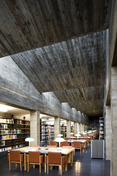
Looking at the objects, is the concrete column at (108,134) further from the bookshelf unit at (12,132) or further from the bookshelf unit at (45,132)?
the bookshelf unit at (45,132)

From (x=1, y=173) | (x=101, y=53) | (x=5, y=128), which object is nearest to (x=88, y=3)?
(x=101, y=53)

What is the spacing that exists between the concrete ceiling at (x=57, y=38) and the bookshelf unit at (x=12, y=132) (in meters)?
3.40

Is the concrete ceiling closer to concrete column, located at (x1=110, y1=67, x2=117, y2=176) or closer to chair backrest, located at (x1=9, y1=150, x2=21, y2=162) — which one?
concrete column, located at (x1=110, y1=67, x2=117, y2=176)

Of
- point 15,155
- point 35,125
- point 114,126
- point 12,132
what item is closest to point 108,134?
point 35,125

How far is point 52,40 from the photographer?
6.32 metres

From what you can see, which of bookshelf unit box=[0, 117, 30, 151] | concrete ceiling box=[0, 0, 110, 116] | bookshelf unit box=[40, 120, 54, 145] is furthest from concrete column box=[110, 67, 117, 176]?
bookshelf unit box=[40, 120, 54, 145]

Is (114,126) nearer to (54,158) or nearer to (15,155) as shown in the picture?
(54,158)

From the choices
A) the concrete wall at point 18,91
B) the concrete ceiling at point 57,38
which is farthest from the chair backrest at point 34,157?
the concrete ceiling at point 57,38

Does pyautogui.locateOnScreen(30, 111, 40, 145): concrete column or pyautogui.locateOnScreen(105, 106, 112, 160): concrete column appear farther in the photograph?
pyautogui.locateOnScreen(30, 111, 40, 145): concrete column

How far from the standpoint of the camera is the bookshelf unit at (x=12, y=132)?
446 inches

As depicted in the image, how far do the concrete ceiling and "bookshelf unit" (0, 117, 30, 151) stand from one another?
340 cm

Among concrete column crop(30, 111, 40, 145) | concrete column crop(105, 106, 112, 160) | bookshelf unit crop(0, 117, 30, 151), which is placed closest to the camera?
concrete column crop(105, 106, 112, 160)

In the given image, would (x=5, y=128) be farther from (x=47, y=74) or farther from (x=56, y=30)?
(x=56, y=30)

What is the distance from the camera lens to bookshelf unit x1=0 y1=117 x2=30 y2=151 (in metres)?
11.3
